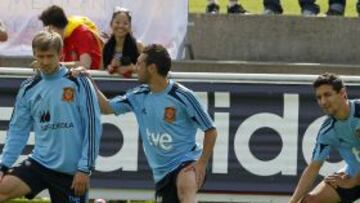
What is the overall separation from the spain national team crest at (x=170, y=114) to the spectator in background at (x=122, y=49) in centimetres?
234

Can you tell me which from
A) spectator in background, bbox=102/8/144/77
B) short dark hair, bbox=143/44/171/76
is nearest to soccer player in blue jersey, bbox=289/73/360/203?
short dark hair, bbox=143/44/171/76

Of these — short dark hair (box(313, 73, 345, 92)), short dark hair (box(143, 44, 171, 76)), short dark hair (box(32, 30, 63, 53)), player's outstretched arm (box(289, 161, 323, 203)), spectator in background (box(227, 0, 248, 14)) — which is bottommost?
player's outstretched arm (box(289, 161, 323, 203))

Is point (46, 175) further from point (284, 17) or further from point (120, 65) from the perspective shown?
point (284, 17)

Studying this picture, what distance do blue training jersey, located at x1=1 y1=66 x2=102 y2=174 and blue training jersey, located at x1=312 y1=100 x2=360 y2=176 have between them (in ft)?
6.43

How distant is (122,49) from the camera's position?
13.2 metres

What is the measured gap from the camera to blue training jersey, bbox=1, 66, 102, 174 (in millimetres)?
10516

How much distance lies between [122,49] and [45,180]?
2.83 m

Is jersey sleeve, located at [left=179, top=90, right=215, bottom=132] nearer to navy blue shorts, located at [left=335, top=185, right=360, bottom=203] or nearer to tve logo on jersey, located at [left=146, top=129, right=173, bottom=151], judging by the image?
tve logo on jersey, located at [left=146, top=129, right=173, bottom=151]

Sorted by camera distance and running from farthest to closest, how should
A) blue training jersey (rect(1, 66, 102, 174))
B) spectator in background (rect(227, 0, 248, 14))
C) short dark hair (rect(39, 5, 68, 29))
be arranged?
1. spectator in background (rect(227, 0, 248, 14))
2. short dark hair (rect(39, 5, 68, 29))
3. blue training jersey (rect(1, 66, 102, 174))

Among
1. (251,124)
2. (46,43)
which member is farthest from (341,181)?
(46,43)

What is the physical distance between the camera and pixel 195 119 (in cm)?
1089

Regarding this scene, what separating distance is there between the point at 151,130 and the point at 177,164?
0.35 metres

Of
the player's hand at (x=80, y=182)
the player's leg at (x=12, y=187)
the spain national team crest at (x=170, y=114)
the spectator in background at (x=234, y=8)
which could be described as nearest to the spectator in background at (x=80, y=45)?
the spain national team crest at (x=170, y=114)

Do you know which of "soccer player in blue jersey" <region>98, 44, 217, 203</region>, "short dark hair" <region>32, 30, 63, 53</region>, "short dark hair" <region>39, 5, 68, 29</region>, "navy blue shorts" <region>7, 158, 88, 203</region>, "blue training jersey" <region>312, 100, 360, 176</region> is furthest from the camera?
"short dark hair" <region>39, 5, 68, 29</region>
